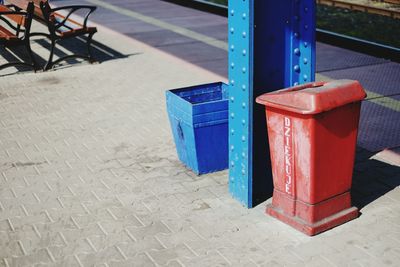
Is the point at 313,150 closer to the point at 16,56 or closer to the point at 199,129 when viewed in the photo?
the point at 199,129

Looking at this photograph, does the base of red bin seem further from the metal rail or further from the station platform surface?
the metal rail

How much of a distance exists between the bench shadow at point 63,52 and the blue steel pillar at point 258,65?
5645mm

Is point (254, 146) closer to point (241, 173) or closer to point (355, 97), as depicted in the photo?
point (241, 173)

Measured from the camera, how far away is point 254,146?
480cm

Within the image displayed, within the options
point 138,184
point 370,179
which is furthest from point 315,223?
point 138,184

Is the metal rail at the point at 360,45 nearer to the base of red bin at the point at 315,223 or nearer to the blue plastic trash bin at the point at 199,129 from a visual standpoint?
the blue plastic trash bin at the point at 199,129

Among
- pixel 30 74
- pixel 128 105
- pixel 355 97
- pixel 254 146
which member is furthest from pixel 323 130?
pixel 30 74

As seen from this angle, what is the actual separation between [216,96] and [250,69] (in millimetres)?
1400

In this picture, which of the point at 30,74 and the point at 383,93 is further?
the point at 30,74

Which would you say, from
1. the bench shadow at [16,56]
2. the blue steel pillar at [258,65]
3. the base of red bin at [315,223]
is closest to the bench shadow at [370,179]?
the base of red bin at [315,223]

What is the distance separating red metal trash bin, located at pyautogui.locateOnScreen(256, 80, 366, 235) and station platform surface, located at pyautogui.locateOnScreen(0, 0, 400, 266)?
149 mm

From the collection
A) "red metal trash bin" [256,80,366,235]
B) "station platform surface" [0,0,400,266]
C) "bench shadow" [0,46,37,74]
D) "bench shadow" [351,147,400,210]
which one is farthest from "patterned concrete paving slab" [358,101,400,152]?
"bench shadow" [0,46,37,74]

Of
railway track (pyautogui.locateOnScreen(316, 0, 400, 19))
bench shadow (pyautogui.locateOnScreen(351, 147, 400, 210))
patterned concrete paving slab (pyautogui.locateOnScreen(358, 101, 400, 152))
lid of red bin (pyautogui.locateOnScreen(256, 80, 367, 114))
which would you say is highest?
lid of red bin (pyautogui.locateOnScreen(256, 80, 367, 114))

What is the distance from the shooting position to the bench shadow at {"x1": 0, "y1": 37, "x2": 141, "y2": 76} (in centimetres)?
1006
